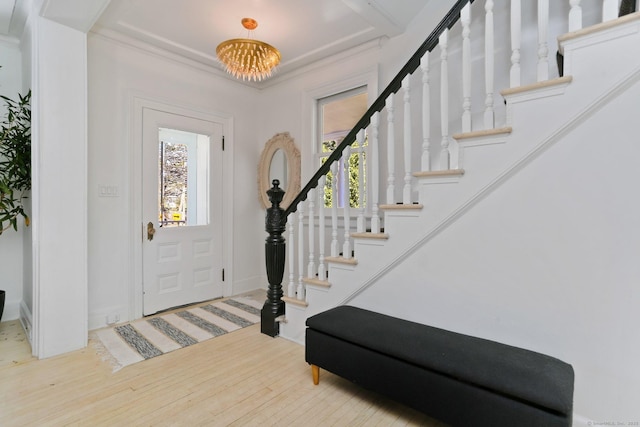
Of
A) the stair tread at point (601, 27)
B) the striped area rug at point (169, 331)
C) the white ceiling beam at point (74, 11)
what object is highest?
the white ceiling beam at point (74, 11)

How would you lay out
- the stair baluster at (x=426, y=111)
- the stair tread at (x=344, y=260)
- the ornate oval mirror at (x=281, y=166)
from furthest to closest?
the ornate oval mirror at (x=281, y=166) → the stair tread at (x=344, y=260) → the stair baluster at (x=426, y=111)

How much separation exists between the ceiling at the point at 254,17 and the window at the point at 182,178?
0.94m

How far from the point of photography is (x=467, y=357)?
1457 millimetres

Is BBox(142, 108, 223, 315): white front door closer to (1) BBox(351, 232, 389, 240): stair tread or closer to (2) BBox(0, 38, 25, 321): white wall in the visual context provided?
(2) BBox(0, 38, 25, 321): white wall

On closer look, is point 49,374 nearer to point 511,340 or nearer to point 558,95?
point 511,340

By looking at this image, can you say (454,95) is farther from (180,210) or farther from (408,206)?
(180,210)

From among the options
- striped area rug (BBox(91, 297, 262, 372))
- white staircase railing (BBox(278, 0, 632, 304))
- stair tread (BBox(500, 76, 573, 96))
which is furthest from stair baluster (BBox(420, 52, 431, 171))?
striped area rug (BBox(91, 297, 262, 372))

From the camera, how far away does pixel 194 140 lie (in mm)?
3586

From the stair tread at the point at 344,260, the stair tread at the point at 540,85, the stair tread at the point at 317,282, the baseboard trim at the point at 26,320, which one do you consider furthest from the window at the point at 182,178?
the stair tread at the point at 540,85

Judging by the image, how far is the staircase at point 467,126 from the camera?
4.83 ft

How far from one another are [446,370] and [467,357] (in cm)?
13

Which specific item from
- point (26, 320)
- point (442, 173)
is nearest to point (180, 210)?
point (26, 320)

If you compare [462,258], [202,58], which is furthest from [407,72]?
[202,58]

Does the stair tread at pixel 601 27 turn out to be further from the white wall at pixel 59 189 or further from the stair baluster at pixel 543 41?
the white wall at pixel 59 189
